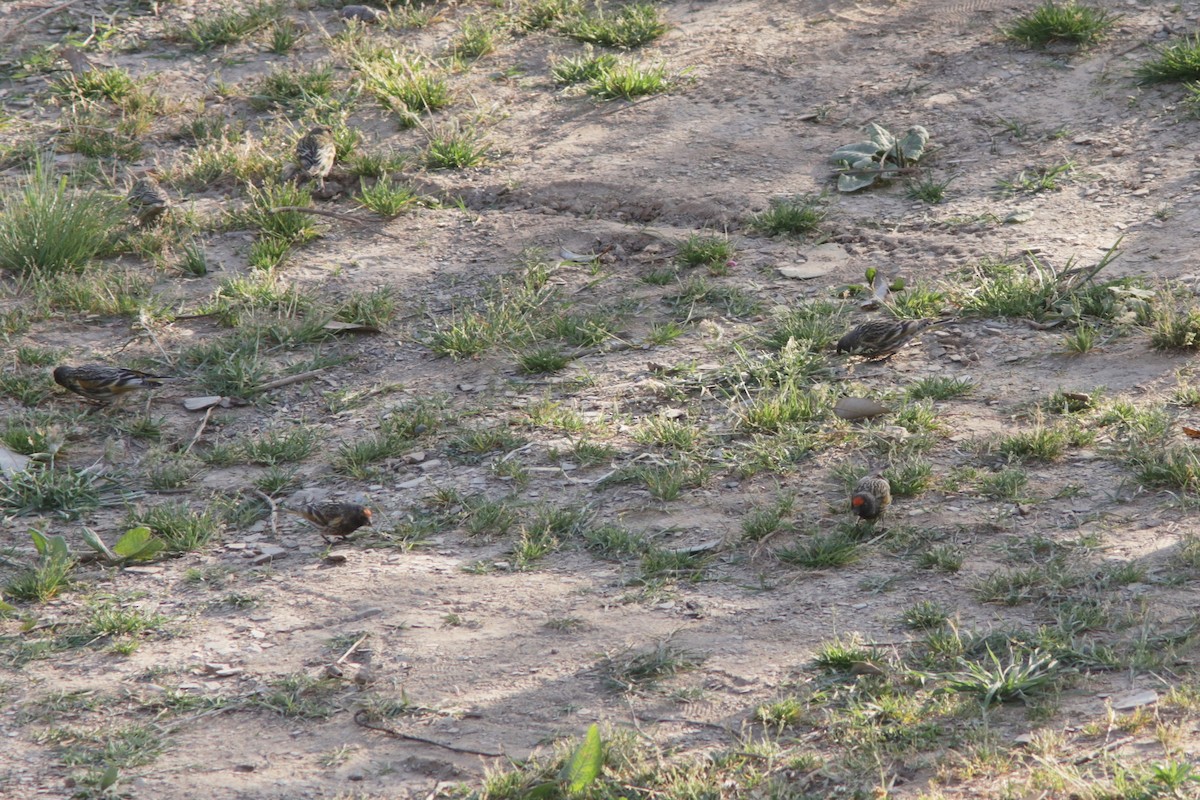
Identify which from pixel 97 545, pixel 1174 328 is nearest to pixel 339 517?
pixel 97 545

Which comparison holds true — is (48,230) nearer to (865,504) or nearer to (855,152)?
(855,152)

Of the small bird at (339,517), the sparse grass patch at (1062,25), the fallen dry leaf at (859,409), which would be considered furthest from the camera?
the sparse grass patch at (1062,25)

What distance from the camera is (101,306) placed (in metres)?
6.55

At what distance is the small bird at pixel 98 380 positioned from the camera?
5703mm

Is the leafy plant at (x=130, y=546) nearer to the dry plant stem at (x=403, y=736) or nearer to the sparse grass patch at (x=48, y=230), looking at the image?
the dry plant stem at (x=403, y=736)

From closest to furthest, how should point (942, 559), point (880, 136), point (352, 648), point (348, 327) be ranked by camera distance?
point (352, 648) → point (942, 559) → point (348, 327) → point (880, 136)

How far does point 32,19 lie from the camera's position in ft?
30.7

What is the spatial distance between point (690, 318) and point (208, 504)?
2452 millimetres

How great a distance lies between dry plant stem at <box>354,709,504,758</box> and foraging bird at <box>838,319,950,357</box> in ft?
9.18

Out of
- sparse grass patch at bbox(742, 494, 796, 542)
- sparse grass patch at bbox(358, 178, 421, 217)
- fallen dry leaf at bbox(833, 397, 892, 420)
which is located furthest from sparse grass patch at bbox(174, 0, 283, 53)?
sparse grass patch at bbox(742, 494, 796, 542)

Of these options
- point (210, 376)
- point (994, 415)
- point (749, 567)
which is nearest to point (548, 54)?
point (210, 376)

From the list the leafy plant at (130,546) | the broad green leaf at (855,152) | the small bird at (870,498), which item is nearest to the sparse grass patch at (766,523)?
the small bird at (870,498)

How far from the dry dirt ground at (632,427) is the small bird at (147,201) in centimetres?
29

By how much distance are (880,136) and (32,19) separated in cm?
627
